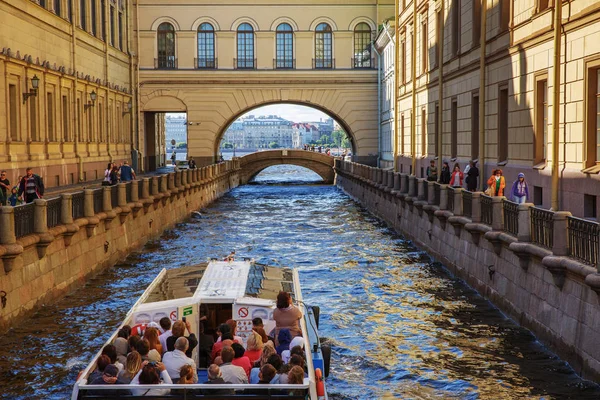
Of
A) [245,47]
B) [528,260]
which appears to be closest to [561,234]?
[528,260]

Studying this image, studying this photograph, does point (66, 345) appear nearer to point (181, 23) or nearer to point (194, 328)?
point (194, 328)

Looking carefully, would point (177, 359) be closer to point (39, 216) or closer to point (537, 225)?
point (537, 225)

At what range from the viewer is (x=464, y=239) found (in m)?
24.0

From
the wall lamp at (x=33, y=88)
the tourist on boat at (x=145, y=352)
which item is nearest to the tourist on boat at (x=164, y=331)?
the tourist on boat at (x=145, y=352)

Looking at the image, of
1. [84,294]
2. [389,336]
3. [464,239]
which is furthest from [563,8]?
[84,294]

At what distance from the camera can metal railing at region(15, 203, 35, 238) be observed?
1916cm

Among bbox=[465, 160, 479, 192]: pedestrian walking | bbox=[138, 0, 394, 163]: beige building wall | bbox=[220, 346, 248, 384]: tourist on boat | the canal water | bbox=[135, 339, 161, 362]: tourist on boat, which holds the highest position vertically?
bbox=[138, 0, 394, 163]: beige building wall

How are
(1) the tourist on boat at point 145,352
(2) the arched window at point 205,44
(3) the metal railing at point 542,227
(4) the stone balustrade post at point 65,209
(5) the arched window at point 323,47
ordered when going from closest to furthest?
1. (1) the tourist on boat at point 145,352
2. (3) the metal railing at point 542,227
3. (4) the stone balustrade post at point 65,209
4. (2) the arched window at point 205,44
5. (5) the arched window at point 323,47

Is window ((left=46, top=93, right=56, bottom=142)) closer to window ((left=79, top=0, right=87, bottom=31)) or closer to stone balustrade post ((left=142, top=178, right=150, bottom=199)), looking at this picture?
window ((left=79, top=0, right=87, bottom=31))

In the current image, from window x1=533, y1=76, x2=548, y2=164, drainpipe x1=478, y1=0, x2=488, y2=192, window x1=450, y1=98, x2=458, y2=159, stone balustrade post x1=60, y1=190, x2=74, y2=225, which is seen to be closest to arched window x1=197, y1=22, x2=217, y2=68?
window x1=450, y1=98, x2=458, y2=159

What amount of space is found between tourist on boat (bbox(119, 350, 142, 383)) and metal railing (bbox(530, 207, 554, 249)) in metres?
8.22

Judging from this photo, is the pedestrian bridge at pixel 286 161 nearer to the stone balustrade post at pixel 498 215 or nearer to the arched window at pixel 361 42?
the arched window at pixel 361 42

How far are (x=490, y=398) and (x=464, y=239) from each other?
9.97 metres

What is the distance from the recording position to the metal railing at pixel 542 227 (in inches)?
650
